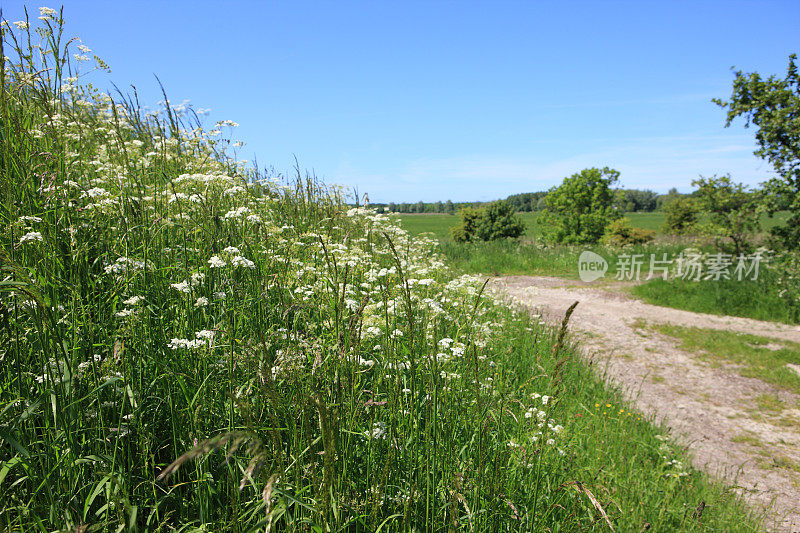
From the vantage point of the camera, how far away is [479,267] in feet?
50.8

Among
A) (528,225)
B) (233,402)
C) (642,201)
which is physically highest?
(642,201)

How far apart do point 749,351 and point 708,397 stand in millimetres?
2425

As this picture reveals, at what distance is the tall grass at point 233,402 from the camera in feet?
5.07

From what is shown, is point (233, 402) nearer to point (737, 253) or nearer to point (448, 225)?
point (737, 253)

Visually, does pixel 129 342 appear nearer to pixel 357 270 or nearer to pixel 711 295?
pixel 357 270

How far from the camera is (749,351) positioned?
7617 mm

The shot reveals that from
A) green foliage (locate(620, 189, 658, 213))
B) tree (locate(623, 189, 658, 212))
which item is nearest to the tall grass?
green foliage (locate(620, 189, 658, 213))

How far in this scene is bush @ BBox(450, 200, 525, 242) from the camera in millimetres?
22441

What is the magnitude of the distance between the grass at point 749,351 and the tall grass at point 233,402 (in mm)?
4114

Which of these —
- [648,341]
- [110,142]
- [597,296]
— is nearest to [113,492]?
[110,142]

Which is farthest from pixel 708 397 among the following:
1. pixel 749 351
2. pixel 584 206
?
pixel 584 206

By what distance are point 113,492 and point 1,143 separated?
8.42 ft

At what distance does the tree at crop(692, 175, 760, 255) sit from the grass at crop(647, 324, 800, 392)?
432 centimetres

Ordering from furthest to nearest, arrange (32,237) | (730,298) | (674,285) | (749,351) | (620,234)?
1. (620,234)
2. (674,285)
3. (730,298)
4. (749,351)
5. (32,237)
